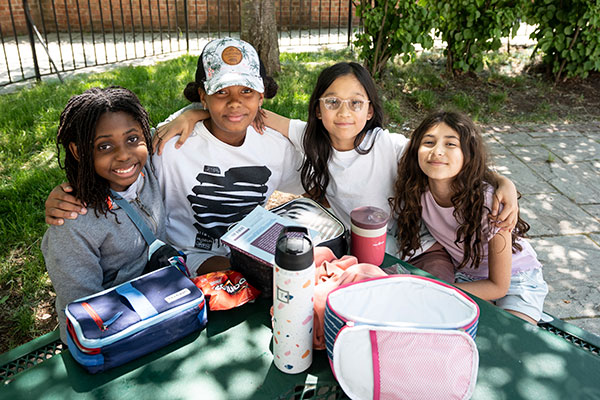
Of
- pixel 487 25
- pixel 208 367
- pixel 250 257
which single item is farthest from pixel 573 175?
pixel 208 367

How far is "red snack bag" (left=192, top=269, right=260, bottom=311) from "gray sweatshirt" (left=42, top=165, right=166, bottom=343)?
0.41m

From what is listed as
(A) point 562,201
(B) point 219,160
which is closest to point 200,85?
(B) point 219,160

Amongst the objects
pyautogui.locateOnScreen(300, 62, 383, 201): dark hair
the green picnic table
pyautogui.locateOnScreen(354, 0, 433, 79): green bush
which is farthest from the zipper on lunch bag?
pyautogui.locateOnScreen(354, 0, 433, 79): green bush

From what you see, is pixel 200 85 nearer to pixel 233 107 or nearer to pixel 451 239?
pixel 233 107

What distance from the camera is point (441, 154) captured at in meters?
2.17

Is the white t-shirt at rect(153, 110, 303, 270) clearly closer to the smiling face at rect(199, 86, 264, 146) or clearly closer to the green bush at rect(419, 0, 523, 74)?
the smiling face at rect(199, 86, 264, 146)

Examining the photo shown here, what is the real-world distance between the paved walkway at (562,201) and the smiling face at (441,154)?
1319 mm

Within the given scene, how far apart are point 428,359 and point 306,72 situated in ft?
18.5

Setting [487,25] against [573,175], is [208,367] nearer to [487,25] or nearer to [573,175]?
[573,175]

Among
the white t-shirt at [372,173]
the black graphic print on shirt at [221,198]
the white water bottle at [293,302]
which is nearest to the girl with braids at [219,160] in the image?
the black graphic print on shirt at [221,198]

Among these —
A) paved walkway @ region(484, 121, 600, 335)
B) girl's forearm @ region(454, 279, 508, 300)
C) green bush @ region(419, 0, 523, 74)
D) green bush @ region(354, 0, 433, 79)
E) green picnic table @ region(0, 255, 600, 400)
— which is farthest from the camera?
green bush @ region(419, 0, 523, 74)

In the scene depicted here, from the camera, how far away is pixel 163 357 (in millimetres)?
1414

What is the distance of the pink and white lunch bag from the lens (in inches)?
→ 47.7

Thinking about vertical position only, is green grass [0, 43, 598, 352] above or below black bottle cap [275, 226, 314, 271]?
below
